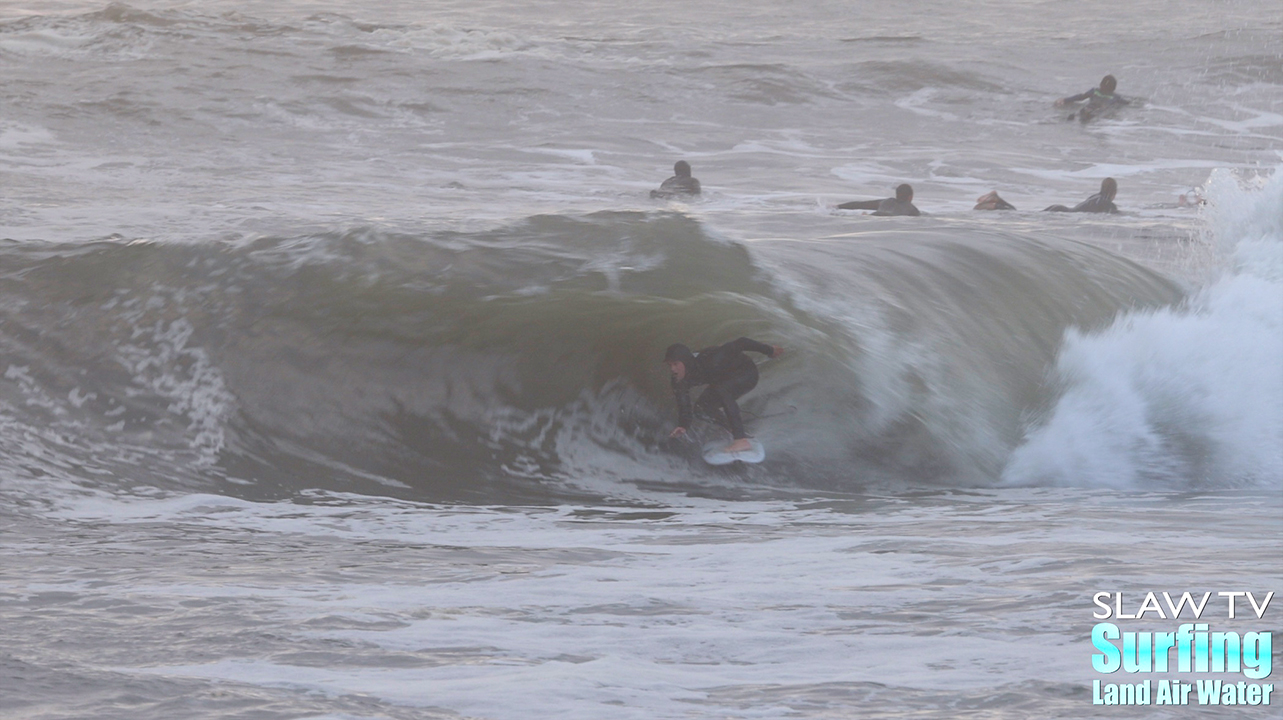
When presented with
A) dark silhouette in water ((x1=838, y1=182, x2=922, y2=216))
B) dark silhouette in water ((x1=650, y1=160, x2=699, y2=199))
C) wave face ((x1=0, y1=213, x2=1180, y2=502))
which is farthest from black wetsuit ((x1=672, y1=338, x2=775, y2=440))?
dark silhouette in water ((x1=650, y1=160, x2=699, y2=199))

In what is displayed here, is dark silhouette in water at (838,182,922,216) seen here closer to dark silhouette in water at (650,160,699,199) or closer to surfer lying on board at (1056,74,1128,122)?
dark silhouette in water at (650,160,699,199)

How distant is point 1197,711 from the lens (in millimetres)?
3459

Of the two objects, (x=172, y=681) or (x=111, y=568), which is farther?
(x=111, y=568)

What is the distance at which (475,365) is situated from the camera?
7.84 meters

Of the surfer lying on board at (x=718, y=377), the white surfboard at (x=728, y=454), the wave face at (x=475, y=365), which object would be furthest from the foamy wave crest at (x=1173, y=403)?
the surfer lying on board at (x=718, y=377)

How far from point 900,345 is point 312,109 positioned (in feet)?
61.3

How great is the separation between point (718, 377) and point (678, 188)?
1050cm

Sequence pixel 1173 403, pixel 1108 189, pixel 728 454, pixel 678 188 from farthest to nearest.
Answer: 1. pixel 678 188
2. pixel 1108 189
3. pixel 1173 403
4. pixel 728 454

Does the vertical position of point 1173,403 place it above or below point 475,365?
below

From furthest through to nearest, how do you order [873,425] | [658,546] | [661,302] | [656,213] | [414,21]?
1. [414,21]
2. [656,213]
3. [661,302]
4. [873,425]
5. [658,546]

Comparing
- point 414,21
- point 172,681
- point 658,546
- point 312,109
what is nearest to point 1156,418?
point 658,546

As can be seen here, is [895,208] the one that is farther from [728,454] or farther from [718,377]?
[728,454]

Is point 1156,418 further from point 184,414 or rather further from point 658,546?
point 184,414

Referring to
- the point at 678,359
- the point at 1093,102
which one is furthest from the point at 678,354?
the point at 1093,102
